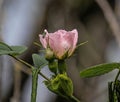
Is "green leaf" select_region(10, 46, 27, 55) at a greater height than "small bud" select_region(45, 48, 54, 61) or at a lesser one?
greater

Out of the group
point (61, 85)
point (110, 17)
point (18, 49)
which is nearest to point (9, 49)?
point (18, 49)


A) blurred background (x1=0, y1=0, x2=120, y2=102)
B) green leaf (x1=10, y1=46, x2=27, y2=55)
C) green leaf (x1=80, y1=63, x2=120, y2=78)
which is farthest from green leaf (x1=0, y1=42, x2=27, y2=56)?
blurred background (x1=0, y1=0, x2=120, y2=102)

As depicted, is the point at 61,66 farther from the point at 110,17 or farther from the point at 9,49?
the point at 110,17

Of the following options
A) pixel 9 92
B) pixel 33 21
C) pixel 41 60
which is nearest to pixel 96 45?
pixel 33 21

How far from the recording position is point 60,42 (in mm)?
888

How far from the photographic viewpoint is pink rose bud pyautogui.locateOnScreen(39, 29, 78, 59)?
875 millimetres

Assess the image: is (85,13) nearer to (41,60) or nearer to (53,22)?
(53,22)

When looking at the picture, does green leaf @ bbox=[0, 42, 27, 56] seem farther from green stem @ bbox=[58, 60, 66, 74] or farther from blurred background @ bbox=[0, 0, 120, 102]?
blurred background @ bbox=[0, 0, 120, 102]

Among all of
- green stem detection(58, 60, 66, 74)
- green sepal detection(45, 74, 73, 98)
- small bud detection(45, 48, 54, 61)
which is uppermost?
small bud detection(45, 48, 54, 61)

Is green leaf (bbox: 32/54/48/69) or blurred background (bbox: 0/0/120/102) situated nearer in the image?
green leaf (bbox: 32/54/48/69)

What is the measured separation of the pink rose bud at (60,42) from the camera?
2.87 ft

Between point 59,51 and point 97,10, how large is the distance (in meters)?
2.16

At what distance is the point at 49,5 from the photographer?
117 inches

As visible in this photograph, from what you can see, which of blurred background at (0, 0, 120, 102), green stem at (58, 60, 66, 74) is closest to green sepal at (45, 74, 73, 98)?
green stem at (58, 60, 66, 74)
